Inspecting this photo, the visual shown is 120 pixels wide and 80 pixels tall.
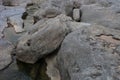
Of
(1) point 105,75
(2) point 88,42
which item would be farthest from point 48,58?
(1) point 105,75

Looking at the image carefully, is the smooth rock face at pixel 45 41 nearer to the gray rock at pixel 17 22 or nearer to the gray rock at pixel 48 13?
the gray rock at pixel 48 13

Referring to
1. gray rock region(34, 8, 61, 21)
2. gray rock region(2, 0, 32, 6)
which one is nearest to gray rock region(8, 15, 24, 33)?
gray rock region(34, 8, 61, 21)

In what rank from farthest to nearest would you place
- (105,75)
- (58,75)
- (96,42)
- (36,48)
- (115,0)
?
(115,0) < (36,48) < (58,75) < (96,42) < (105,75)

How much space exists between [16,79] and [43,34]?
4.58 feet

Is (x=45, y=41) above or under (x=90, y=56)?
under

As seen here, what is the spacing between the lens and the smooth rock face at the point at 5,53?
270 inches

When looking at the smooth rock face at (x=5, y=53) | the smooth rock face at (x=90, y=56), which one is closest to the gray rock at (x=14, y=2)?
the smooth rock face at (x=5, y=53)

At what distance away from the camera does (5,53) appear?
7.36m

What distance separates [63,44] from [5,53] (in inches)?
101

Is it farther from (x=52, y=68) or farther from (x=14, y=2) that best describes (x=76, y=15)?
(x=14, y=2)

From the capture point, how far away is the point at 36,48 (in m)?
6.54

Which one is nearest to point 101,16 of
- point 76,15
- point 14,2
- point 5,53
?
point 76,15

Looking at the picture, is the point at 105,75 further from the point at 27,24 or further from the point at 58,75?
the point at 27,24

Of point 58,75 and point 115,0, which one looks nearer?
point 58,75
